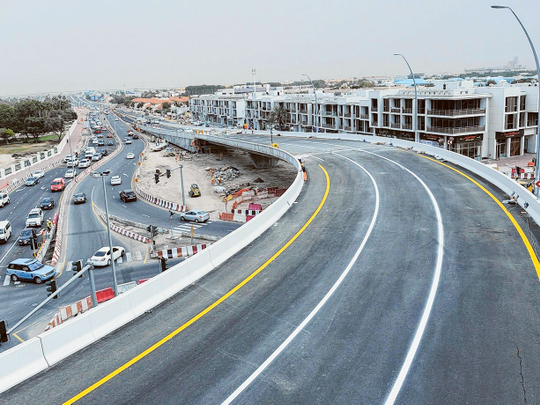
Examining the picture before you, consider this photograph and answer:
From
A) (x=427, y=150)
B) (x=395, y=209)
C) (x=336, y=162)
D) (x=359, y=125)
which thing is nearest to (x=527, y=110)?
(x=359, y=125)

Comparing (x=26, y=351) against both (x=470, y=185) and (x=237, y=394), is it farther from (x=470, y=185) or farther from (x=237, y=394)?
(x=470, y=185)

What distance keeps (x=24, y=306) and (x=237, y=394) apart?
70.8 feet

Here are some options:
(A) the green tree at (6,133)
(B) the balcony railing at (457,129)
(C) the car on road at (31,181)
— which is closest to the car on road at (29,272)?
(C) the car on road at (31,181)

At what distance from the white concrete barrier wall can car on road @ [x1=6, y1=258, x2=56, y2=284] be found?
21.2 meters

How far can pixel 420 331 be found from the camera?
11625 mm

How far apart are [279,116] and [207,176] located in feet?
114

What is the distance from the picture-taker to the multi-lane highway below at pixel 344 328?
970 centimetres

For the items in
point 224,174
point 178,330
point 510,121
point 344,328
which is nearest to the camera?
point 344,328

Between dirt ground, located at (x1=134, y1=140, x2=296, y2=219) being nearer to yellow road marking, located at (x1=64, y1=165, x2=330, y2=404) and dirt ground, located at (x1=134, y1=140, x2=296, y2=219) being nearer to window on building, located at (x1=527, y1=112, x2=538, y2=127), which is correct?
yellow road marking, located at (x1=64, y1=165, x2=330, y2=404)

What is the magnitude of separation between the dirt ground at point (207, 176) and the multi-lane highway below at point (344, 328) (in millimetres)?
29468

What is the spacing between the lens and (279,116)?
103m

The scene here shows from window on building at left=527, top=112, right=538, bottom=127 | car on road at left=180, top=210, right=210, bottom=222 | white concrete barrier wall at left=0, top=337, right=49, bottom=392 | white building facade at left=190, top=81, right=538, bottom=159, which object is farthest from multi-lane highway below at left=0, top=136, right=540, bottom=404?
window on building at left=527, top=112, right=538, bottom=127

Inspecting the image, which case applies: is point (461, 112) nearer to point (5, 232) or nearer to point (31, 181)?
point (5, 232)

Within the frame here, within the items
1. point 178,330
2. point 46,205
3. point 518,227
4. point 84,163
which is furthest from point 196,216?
point 84,163
